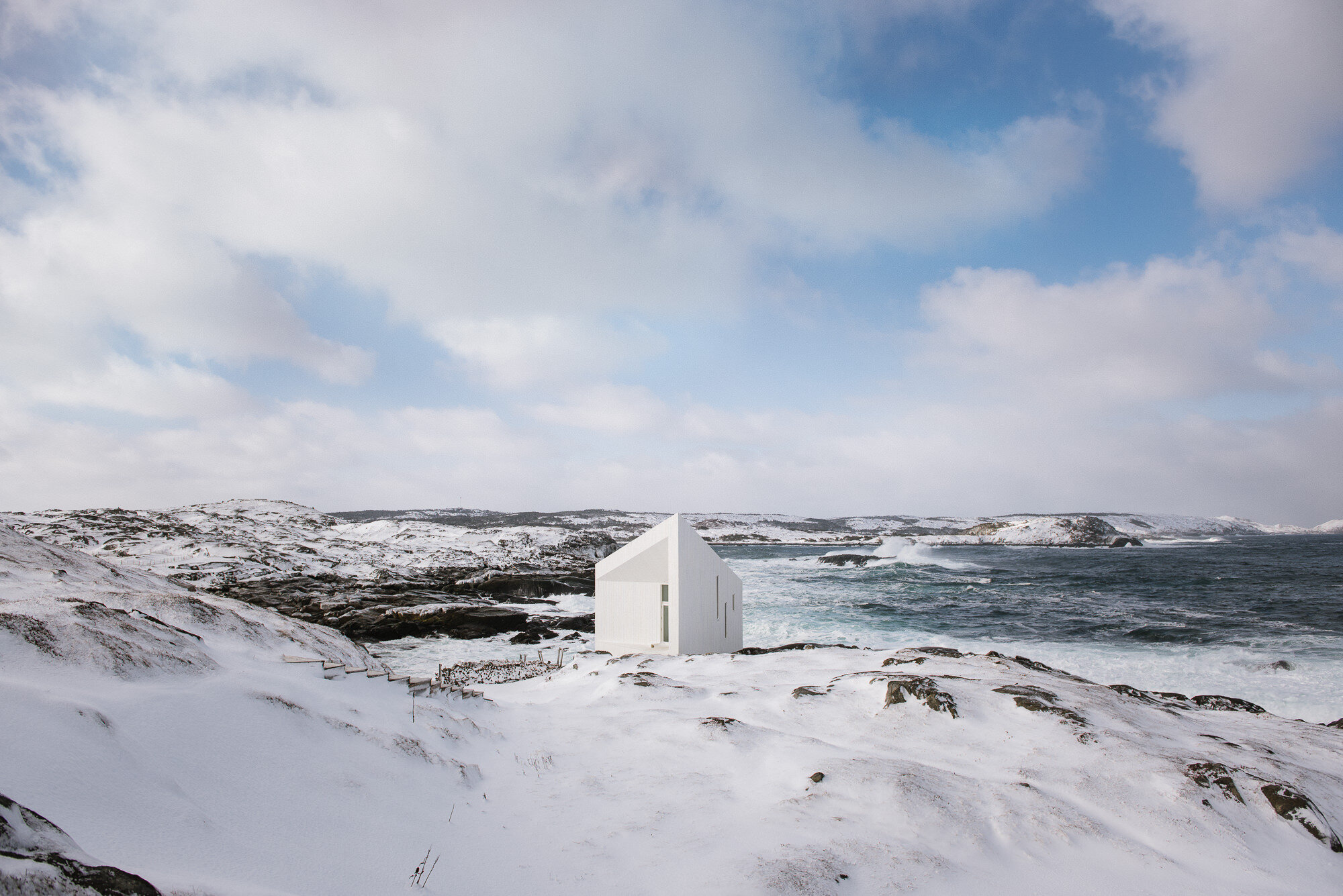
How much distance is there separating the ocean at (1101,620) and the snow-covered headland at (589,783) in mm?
9160

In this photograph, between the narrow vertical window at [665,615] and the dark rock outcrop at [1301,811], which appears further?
the narrow vertical window at [665,615]

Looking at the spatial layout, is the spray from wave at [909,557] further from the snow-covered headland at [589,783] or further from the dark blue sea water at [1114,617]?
the snow-covered headland at [589,783]

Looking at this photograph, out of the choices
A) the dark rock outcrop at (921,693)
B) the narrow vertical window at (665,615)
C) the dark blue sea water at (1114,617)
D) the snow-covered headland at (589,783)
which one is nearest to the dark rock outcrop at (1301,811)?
the snow-covered headland at (589,783)

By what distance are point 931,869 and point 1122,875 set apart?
227cm

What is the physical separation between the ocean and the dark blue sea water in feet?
0.30

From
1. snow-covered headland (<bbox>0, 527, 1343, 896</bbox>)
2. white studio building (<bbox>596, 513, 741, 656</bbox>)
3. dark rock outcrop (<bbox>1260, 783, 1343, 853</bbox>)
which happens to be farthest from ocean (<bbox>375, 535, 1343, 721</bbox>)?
dark rock outcrop (<bbox>1260, 783, 1343, 853</bbox>)

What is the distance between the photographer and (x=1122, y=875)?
636 centimetres

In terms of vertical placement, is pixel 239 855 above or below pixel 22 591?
below

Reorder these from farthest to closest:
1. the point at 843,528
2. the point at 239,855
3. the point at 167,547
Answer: the point at 843,528 → the point at 167,547 → the point at 239,855

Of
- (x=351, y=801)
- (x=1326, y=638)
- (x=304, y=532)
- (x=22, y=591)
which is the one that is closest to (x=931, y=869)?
(x=351, y=801)

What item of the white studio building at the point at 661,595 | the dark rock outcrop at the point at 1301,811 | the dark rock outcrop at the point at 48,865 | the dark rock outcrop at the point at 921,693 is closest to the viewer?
the dark rock outcrop at the point at 48,865

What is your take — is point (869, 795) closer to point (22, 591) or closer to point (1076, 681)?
point (1076, 681)

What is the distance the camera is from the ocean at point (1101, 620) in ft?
63.2

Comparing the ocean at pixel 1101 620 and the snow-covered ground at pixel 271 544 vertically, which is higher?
the snow-covered ground at pixel 271 544
